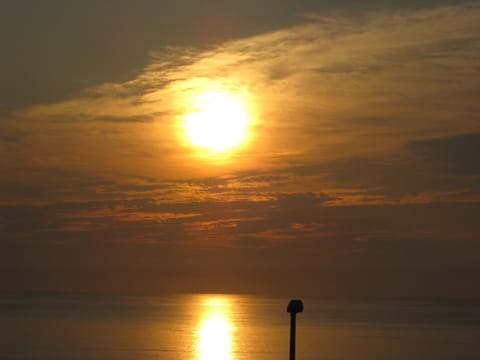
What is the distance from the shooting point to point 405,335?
365ft

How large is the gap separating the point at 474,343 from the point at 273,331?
2918 centimetres

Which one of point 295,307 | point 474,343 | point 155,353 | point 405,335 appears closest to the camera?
point 295,307

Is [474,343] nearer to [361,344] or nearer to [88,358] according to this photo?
[361,344]

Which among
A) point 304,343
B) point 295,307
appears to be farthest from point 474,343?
point 295,307

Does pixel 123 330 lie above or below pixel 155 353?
above

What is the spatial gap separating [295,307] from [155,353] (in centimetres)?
5760

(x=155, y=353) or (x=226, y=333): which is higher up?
(x=226, y=333)

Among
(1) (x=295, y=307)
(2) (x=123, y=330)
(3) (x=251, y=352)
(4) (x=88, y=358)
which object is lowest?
(1) (x=295, y=307)

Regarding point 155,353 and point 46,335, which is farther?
point 46,335

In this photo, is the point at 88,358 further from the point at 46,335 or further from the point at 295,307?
the point at 295,307

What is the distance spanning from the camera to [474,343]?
99.1 m

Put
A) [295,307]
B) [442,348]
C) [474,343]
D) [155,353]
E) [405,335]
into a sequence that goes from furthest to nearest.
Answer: [405,335], [474,343], [442,348], [155,353], [295,307]

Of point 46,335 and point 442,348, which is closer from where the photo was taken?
point 442,348

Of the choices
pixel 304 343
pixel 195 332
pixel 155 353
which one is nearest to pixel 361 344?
pixel 304 343
